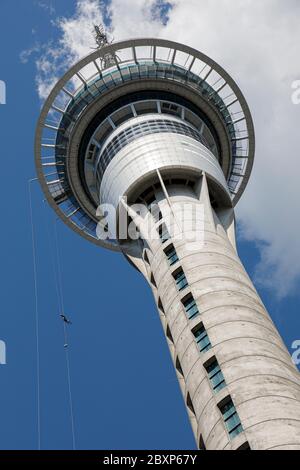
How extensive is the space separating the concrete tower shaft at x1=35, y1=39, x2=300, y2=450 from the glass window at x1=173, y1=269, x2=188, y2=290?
0.10 meters

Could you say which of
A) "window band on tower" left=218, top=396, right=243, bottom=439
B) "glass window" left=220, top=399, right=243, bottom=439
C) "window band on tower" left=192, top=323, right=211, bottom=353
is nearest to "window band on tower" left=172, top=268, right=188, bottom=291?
"window band on tower" left=192, top=323, right=211, bottom=353

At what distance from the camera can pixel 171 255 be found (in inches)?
2183

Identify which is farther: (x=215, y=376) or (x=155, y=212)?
(x=155, y=212)

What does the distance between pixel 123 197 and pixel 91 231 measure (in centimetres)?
1543

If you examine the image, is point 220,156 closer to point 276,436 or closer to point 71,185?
point 71,185

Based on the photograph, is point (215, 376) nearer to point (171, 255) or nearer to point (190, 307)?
point (190, 307)

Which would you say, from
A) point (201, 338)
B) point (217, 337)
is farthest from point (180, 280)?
point (217, 337)

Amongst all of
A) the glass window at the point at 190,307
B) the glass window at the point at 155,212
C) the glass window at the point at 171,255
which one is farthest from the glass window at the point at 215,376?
the glass window at the point at 155,212

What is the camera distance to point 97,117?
7150 centimetres

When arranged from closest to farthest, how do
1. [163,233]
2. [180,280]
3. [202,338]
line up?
[202,338] → [180,280] → [163,233]

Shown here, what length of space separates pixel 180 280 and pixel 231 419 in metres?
15.0
